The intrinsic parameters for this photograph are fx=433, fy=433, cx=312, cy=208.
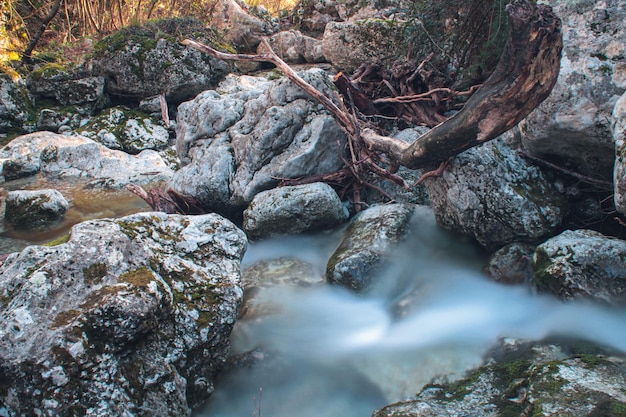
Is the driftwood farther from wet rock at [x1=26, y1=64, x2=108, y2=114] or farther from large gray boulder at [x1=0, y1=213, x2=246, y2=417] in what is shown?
wet rock at [x1=26, y1=64, x2=108, y2=114]

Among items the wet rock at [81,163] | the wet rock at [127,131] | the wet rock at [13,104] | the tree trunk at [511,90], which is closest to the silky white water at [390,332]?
the tree trunk at [511,90]

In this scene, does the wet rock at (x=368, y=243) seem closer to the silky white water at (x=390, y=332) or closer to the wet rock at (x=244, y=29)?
the silky white water at (x=390, y=332)

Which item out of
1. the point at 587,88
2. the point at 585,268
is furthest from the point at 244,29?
the point at 585,268

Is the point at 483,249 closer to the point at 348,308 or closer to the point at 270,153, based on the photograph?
the point at 348,308

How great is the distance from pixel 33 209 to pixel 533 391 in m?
7.53

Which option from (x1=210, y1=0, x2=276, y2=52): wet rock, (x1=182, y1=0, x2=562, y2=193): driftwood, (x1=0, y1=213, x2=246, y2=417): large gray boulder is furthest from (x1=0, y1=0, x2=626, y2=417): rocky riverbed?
(x1=210, y1=0, x2=276, y2=52): wet rock

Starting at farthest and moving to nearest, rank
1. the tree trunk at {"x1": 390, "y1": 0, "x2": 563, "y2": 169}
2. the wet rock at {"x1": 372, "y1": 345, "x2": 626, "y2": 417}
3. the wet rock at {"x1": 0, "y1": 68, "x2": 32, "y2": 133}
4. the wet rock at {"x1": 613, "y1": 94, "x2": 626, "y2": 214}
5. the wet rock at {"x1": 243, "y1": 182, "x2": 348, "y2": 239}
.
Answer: the wet rock at {"x1": 0, "y1": 68, "x2": 32, "y2": 133}
the wet rock at {"x1": 243, "y1": 182, "x2": 348, "y2": 239}
the wet rock at {"x1": 613, "y1": 94, "x2": 626, "y2": 214}
the tree trunk at {"x1": 390, "y1": 0, "x2": 563, "y2": 169}
the wet rock at {"x1": 372, "y1": 345, "x2": 626, "y2": 417}

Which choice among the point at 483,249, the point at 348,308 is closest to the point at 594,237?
the point at 483,249

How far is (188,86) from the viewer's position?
12.9 meters

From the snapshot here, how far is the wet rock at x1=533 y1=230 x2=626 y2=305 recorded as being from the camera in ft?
11.5

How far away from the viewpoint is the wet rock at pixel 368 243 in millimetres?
4551

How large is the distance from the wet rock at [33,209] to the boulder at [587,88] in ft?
23.7

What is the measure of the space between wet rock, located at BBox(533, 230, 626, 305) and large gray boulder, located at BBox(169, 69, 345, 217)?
3304mm

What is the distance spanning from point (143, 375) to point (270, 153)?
164 inches
